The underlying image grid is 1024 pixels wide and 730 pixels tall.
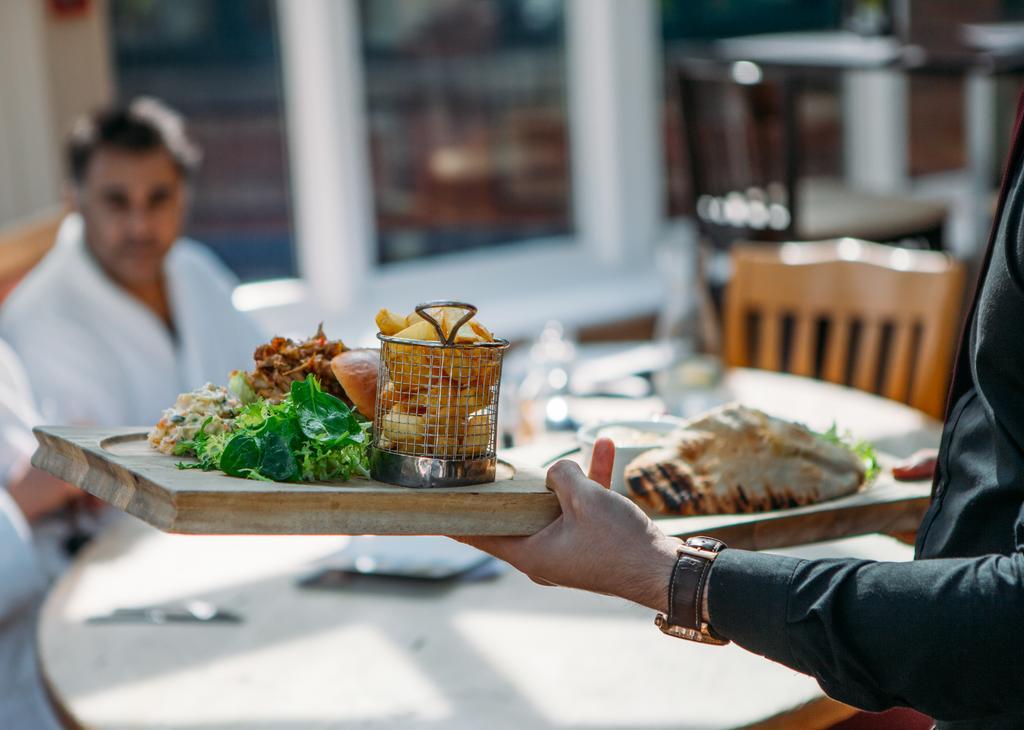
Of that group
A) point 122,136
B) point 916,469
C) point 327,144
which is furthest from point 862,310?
point 327,144

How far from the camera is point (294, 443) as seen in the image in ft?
3.32

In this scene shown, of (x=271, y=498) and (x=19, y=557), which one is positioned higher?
(x=271, y=498)

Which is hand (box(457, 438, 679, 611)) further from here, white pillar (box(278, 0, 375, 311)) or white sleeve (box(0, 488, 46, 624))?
white pillar (box(278, 0, 375, 311))

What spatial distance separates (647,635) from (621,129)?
3.29 m

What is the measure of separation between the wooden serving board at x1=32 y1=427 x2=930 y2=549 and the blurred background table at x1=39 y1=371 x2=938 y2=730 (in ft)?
1.00

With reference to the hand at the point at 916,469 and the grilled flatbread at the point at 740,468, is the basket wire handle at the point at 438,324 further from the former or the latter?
the hand at the point at 916,469

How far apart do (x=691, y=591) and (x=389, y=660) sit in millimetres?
477

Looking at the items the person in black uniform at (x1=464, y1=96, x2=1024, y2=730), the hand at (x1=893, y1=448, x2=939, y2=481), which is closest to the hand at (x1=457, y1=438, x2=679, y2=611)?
the person in black uniform at (x1=464, y1=96, x2=1024, y2=730)

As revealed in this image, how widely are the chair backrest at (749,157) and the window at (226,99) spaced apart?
3.93ft

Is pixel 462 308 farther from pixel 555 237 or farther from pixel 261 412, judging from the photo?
pixel 555 237

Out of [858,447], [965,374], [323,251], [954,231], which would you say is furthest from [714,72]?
[965,374]

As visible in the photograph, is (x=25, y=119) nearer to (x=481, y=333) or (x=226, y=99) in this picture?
(x=226, y=99)

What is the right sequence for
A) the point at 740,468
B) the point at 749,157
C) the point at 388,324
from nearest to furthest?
the point at 388,324 < the point at 740,468 < the point at 749,157

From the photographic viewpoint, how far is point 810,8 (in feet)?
16.6
